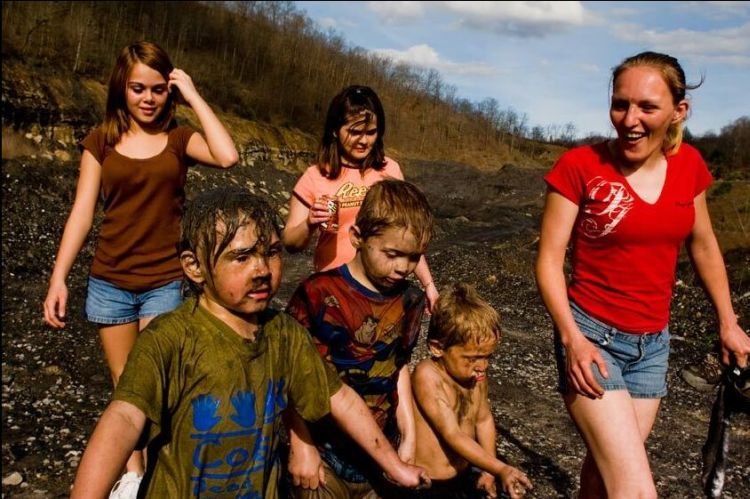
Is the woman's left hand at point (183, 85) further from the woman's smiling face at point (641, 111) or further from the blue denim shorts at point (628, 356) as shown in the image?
the blue denim shorts at point (628, 356)

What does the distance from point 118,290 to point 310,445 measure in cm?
135

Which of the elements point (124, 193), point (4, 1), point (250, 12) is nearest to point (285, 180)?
point (4, 1)

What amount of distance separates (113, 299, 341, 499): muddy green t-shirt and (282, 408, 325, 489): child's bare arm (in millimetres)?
185

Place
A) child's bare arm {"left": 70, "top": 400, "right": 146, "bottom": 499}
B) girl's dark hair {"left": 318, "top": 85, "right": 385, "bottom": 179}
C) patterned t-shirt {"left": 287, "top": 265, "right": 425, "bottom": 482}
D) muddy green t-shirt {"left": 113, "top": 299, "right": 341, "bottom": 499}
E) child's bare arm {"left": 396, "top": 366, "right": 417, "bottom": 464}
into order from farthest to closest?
girl's dark hair {"left": 318, "top": 85, "right": 385, "bottom": 179} → child's bare arm {"left": 396, "top": 366, "right": 417, "bottom": 464} → patterned t-shirt {"left": 287, "top": 265, "right": 425, "bottom": 482} → muddy green t-shirt {"left": 113, "top": 299, "right": 341, "bottom": 499} → child's bare arm {"left": 70, "top": 400, "right": 146, "bottom": 499}

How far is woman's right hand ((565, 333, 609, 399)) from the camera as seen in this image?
2.61 m

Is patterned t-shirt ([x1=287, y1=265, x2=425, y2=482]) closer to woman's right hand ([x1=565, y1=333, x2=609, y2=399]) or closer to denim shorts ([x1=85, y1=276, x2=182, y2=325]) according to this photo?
woman's right hand ([x1=565, y1=333, x2=609, y2=399])

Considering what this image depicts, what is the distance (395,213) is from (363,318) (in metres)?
0.40

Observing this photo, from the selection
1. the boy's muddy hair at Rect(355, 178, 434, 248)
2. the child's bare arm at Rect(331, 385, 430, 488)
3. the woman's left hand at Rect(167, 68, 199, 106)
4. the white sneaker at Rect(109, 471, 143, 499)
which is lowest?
the white sneaker at Rect(109, 471, 143, 499)

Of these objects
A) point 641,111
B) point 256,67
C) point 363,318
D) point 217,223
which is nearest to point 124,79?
point 217,223

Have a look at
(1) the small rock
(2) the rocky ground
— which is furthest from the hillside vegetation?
(1) the small rock

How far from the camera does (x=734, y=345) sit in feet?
9.78

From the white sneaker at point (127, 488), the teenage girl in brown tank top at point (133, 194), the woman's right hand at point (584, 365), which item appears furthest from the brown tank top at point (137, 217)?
the woman's right hand at point (584, 365)

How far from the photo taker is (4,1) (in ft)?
75.8

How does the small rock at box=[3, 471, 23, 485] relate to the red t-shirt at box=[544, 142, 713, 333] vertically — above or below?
below
